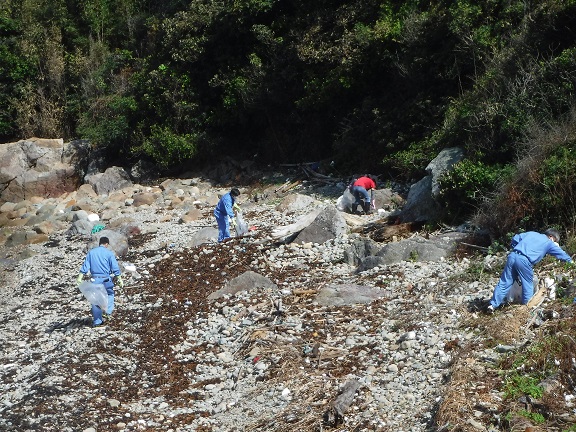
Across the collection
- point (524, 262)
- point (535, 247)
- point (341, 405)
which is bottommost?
point (341, 405)

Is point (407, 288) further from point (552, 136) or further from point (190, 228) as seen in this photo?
point (190, 228)

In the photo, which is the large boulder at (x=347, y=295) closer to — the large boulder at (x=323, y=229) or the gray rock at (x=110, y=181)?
the large boulder at (x=323, y=229)

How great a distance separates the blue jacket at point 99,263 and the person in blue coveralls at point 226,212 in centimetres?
508

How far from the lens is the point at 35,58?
34.9 metres

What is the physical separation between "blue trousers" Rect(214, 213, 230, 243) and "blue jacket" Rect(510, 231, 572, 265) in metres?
9.00

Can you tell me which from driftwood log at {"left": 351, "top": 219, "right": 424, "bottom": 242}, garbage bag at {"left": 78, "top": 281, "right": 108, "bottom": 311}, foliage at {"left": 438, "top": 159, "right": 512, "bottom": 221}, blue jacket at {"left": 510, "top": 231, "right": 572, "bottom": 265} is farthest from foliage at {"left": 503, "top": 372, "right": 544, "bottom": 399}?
driftwood log at {"left": 351, "top": 219, "right": 424, "bottom": 242}

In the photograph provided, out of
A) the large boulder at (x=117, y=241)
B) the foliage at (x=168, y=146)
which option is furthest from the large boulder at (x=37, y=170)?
the large boulder at (x=117, y=241)

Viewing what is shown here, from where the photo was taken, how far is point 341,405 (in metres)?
9.55

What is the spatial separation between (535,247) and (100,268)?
24.2 ft

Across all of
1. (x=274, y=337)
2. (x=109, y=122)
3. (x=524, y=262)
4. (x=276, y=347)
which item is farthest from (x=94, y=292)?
(x=109, y=122)

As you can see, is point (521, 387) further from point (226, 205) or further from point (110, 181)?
point (110, 181)

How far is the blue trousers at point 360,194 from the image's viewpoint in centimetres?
1944

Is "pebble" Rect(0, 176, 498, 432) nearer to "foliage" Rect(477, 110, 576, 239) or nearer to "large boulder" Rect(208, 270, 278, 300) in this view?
"large boulder" Rect(208, 270, 278, 300)

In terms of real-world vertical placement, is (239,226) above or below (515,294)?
below
